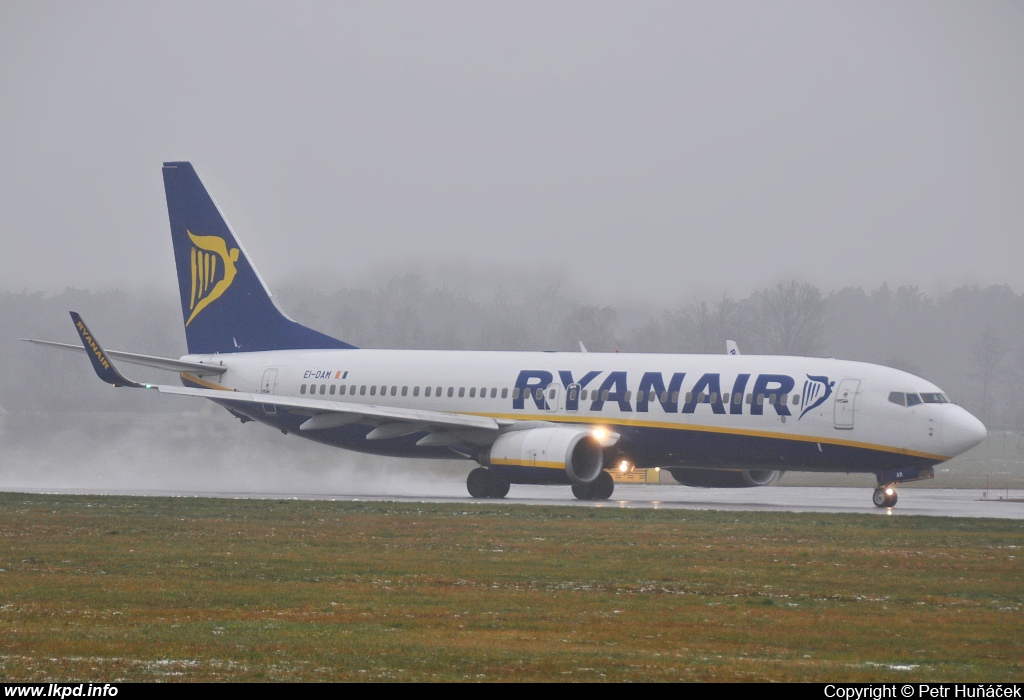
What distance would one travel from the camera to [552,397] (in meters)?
35.3

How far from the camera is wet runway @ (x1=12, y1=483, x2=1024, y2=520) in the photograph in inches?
1244

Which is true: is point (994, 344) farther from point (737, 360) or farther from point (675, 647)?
point (675, 647)

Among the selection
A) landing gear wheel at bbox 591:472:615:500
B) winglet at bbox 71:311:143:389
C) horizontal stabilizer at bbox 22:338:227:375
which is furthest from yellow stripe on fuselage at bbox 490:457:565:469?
horizontal stabilizer at bbox 22:338:227:375

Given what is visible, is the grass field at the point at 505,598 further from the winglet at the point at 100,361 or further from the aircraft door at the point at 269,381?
the aircraft door at the point at 269,381

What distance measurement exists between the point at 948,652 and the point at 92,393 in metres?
65.5

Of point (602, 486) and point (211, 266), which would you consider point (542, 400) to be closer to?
point (602, 486)

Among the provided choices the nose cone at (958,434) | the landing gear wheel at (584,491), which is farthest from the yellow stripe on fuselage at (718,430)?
the landing gear wheel at (584,491)

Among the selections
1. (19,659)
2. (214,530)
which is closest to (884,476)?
(214,530)

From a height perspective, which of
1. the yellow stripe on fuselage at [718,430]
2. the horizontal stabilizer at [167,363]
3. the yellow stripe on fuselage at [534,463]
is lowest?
the yellow stripe on fuselage at [534,463]

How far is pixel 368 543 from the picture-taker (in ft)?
73.0

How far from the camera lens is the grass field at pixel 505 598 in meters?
11.9

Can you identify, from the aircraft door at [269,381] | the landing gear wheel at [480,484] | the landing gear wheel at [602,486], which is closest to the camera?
the landing gear wheel at [602,486]

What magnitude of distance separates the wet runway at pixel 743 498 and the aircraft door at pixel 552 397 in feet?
7.91

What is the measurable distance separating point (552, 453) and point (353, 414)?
5.92 metres
